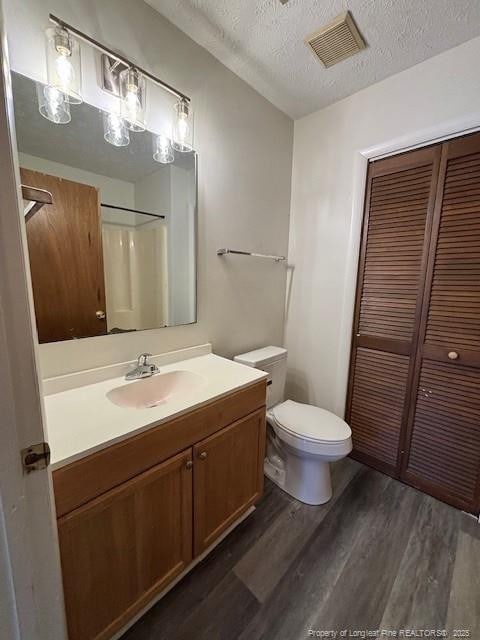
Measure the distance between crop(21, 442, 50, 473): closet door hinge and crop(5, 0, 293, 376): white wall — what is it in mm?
655

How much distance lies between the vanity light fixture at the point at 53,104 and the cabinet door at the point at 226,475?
1352 mm

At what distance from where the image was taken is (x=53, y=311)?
1.06m

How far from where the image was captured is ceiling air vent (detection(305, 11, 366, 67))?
48.0 inches

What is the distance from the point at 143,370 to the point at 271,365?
0.82m

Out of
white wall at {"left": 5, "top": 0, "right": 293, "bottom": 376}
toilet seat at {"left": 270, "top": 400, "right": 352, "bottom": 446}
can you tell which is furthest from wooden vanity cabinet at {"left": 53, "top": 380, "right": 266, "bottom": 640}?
white wall at {"left": 5, "top": 0, "right": 293, "bottom": 376}

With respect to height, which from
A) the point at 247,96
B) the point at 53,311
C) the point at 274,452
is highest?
the point at 247,96

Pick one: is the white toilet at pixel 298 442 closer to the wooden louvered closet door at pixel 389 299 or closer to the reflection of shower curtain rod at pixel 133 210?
the wooden louvered closet door at pixel 389 299

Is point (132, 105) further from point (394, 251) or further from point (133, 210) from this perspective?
point (394, 251)

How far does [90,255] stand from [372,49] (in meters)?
1.71

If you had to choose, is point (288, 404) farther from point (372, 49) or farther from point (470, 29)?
point (470, 29)

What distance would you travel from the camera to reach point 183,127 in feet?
4.31

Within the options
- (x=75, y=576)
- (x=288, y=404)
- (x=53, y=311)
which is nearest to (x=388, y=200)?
(x=288, y=404)

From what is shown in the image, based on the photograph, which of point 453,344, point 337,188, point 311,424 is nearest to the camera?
point 453,344

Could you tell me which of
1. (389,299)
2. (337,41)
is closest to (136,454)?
(389,299)
